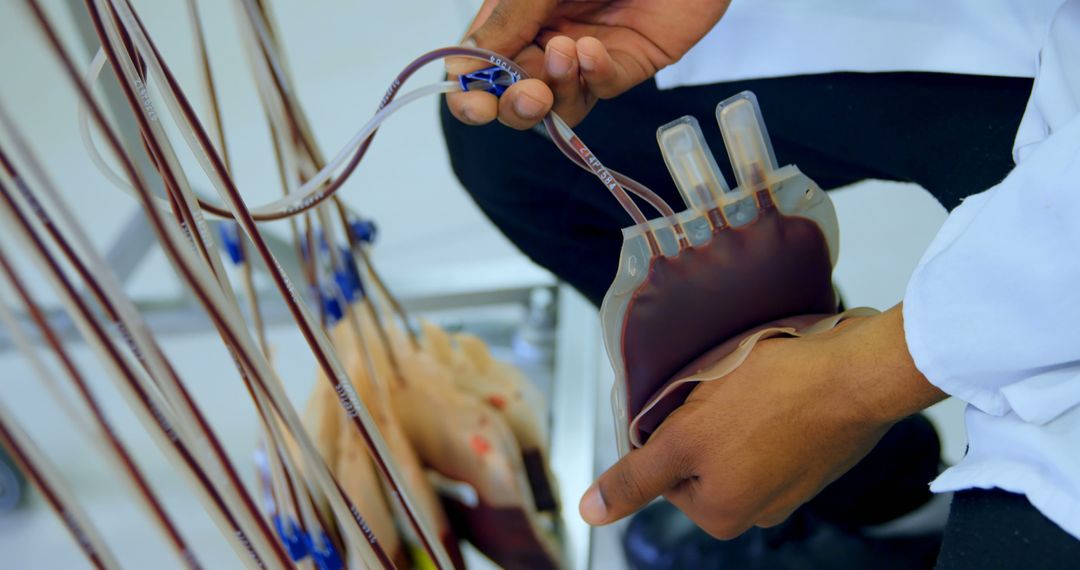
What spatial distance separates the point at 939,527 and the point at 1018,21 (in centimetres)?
49

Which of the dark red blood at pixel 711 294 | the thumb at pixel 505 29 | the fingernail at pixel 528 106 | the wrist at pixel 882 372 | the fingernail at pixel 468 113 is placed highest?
the thumb at pixel 505 29

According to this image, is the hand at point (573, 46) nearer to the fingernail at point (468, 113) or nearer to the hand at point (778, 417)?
the fingernail at point (468, 113)

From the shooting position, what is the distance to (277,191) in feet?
4.82

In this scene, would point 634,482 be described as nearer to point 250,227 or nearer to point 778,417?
point 778,417

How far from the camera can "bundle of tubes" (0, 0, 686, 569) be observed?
34 cm

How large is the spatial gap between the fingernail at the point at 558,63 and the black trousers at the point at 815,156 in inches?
3.8

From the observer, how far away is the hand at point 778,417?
0.45m

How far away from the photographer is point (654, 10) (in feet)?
1.94

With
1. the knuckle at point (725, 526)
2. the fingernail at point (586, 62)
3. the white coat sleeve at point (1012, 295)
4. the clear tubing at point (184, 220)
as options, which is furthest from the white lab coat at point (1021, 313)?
the clear tubing at point (184, 220)

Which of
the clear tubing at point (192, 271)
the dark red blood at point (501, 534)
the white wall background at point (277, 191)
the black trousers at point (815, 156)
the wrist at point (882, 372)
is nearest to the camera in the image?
the clear tubing at point (192, 271)

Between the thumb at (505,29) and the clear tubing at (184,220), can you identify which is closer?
the clear tubing at (184,220)

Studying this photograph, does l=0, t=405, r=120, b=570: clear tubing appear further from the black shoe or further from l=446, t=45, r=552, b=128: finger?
the black shoe

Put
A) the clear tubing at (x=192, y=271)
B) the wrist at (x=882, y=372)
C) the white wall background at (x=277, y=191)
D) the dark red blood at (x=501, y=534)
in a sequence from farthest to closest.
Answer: the white wall background at (x=277, y=191) < the dark red blood at (x=501, y=534) < the wrist at (x=882, y=372) < the clear tubing at (x=192, y=271)

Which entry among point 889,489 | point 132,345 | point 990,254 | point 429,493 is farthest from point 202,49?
point 889,489
